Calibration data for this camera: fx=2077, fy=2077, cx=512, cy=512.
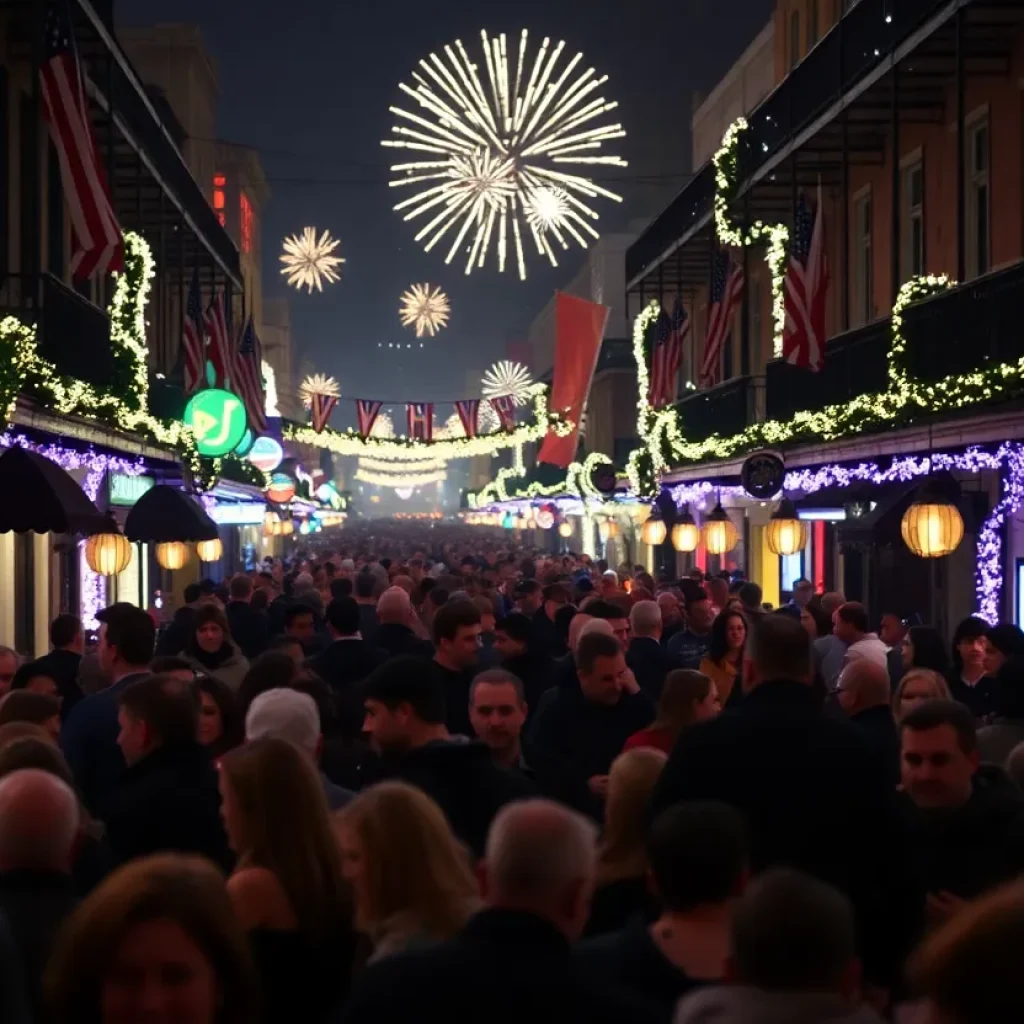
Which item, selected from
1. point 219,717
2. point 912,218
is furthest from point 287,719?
point 912,218

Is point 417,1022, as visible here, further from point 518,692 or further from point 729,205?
point 729,205

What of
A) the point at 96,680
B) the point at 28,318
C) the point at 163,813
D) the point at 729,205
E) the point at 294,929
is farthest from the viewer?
the point at 729,205

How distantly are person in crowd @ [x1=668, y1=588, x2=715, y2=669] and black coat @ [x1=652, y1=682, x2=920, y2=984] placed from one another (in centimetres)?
877

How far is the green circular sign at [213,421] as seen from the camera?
25297 mm

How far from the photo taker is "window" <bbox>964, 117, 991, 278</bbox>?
21.2 metres

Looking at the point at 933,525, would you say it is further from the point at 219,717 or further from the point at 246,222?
the point at 246,222

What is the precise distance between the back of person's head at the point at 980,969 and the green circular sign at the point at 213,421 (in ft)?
75.0

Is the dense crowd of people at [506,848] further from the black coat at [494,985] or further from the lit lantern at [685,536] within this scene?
the lit lantern at [685,536]

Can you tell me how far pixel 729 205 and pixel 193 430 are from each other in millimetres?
7970

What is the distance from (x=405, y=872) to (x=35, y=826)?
40.4 inches

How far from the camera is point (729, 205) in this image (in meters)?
28.0

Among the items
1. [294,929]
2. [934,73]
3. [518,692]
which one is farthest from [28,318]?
[294,929]

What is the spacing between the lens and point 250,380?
103ft

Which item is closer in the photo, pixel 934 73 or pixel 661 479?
pixel 934 73
